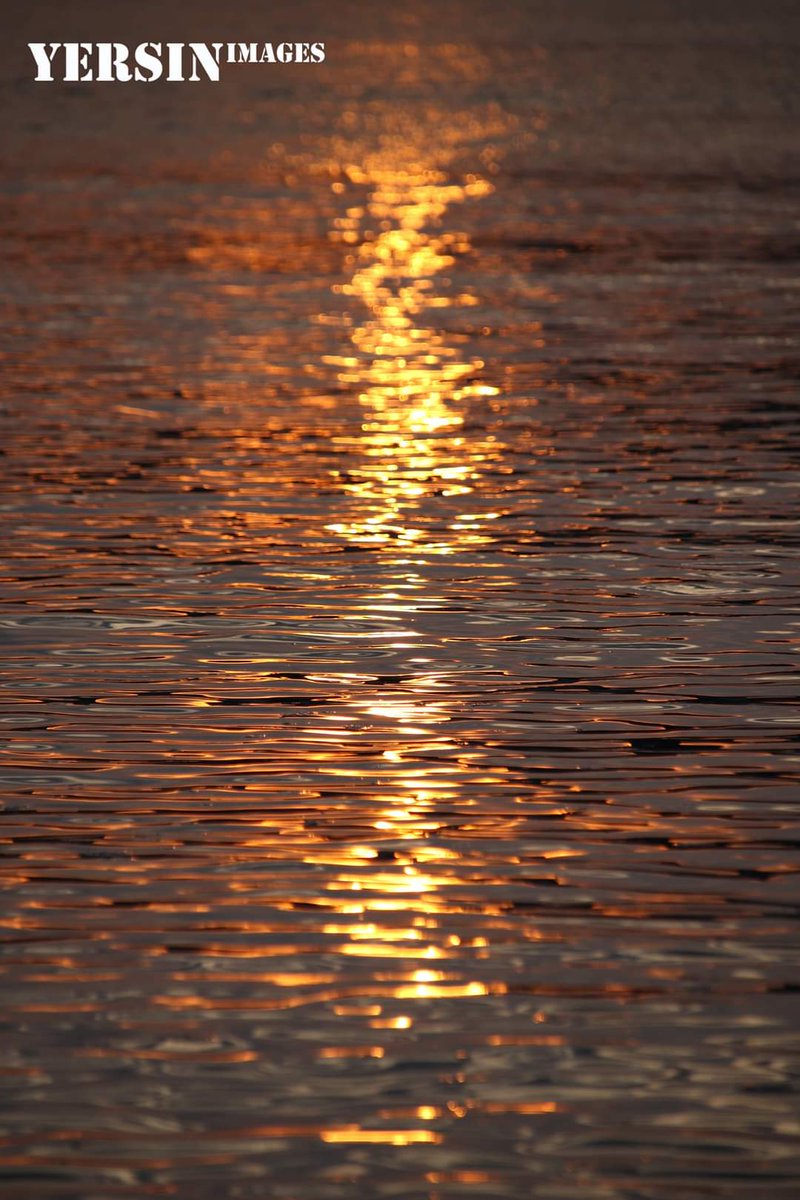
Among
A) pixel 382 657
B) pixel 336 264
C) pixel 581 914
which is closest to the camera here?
pixel 581 914

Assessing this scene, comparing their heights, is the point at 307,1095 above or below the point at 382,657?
below

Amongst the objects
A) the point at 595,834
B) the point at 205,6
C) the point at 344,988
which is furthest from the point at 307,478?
the point at 205,6

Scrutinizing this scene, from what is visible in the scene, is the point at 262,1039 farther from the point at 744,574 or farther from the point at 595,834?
A: the point at 744,574

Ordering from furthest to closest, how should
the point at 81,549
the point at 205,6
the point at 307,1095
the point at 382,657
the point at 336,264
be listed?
the point at 205,6 < the point at 336,264 < the point at 81,549 < the point at 382,657 < the point at 307,1095

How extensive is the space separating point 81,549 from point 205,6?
291ft

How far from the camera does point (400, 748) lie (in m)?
7.69

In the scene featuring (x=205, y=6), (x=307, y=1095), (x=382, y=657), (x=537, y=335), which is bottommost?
(x=307, y=1095)

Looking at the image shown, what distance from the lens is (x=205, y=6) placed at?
95.9m

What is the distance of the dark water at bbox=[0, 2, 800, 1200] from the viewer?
17.1 ft

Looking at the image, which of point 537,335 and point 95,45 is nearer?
point 537,335

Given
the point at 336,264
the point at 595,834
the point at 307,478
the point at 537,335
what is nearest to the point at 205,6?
the point at 336,264

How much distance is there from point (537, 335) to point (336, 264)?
6.17m

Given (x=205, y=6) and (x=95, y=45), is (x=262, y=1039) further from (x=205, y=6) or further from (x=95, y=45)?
(x=205, y=6)

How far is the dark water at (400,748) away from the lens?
520 centimetres
